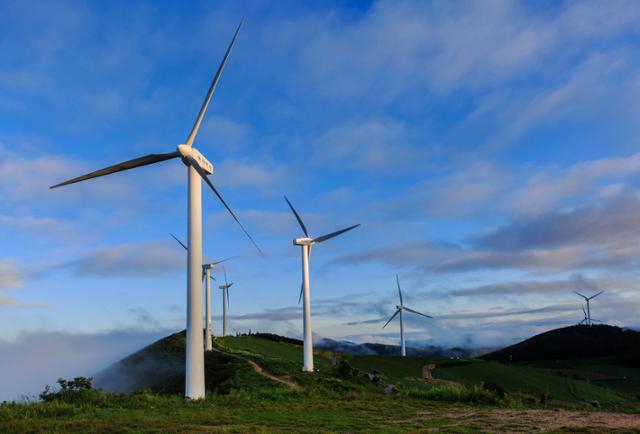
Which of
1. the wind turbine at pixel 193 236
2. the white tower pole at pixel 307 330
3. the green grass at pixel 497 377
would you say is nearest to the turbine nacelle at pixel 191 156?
the wind turbine at pixel 193 236

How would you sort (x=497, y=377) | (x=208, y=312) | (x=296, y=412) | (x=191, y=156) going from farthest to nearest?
1. (x=497, y=377)
2. (x=208, y=312)
3. (x=191, y=156)
4. (x=296, y=412)

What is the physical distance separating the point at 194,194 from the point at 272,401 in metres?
16.2

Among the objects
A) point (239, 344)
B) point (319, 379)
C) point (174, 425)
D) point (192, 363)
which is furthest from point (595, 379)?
point (174, 425)

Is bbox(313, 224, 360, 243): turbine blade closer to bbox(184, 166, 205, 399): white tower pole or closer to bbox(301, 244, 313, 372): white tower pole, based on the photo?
bbox(301, 244, 313, 372): white tower pole

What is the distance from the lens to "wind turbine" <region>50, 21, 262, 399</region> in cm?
3931

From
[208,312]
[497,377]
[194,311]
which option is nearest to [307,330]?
[208,312]

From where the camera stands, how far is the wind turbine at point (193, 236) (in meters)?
39.3

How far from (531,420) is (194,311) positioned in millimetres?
23156

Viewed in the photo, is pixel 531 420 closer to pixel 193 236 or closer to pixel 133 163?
pixel 193 236

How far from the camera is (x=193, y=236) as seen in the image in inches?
1602

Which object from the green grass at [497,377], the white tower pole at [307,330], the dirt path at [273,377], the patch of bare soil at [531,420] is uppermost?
the white tower pole at [307,330]

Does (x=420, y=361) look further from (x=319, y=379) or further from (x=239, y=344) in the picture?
(x=319, y=379)

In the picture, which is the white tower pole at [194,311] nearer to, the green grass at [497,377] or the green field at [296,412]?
the green field at [296,412]

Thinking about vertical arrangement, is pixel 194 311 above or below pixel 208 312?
below
